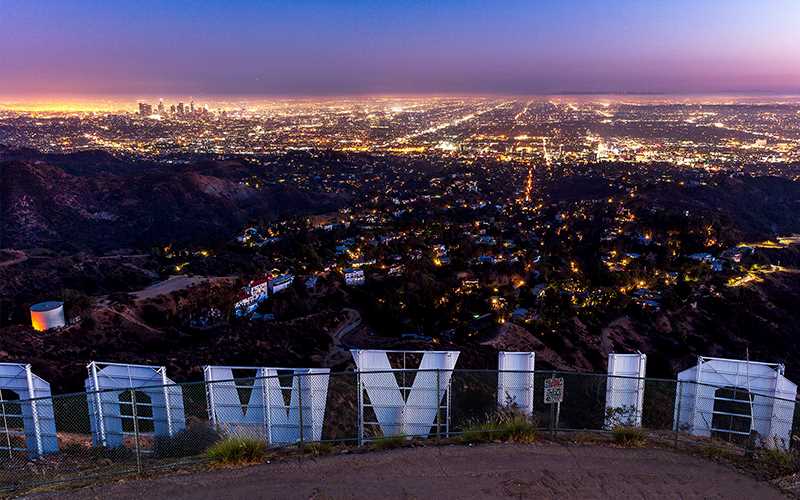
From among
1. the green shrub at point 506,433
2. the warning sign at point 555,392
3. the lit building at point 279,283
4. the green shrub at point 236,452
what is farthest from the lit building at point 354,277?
the warning sign at point 555,392

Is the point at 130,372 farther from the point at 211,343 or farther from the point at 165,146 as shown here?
the point at 165,146

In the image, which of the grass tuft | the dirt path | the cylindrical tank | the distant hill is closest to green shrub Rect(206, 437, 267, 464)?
the dirt path

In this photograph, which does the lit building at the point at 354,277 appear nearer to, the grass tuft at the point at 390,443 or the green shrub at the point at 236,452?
the grass tuft at the point at 390,443

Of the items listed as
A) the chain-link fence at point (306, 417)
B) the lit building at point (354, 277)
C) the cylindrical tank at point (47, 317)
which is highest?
the chain-link fence at point (306, 417)

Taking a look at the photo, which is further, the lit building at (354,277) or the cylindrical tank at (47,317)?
the lit building at (354,277)

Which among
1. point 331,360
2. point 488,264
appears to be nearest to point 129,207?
point 488,264

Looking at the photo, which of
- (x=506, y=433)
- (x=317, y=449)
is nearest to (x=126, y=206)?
(x=317, y=449)

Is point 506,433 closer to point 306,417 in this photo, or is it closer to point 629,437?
point 629,437
